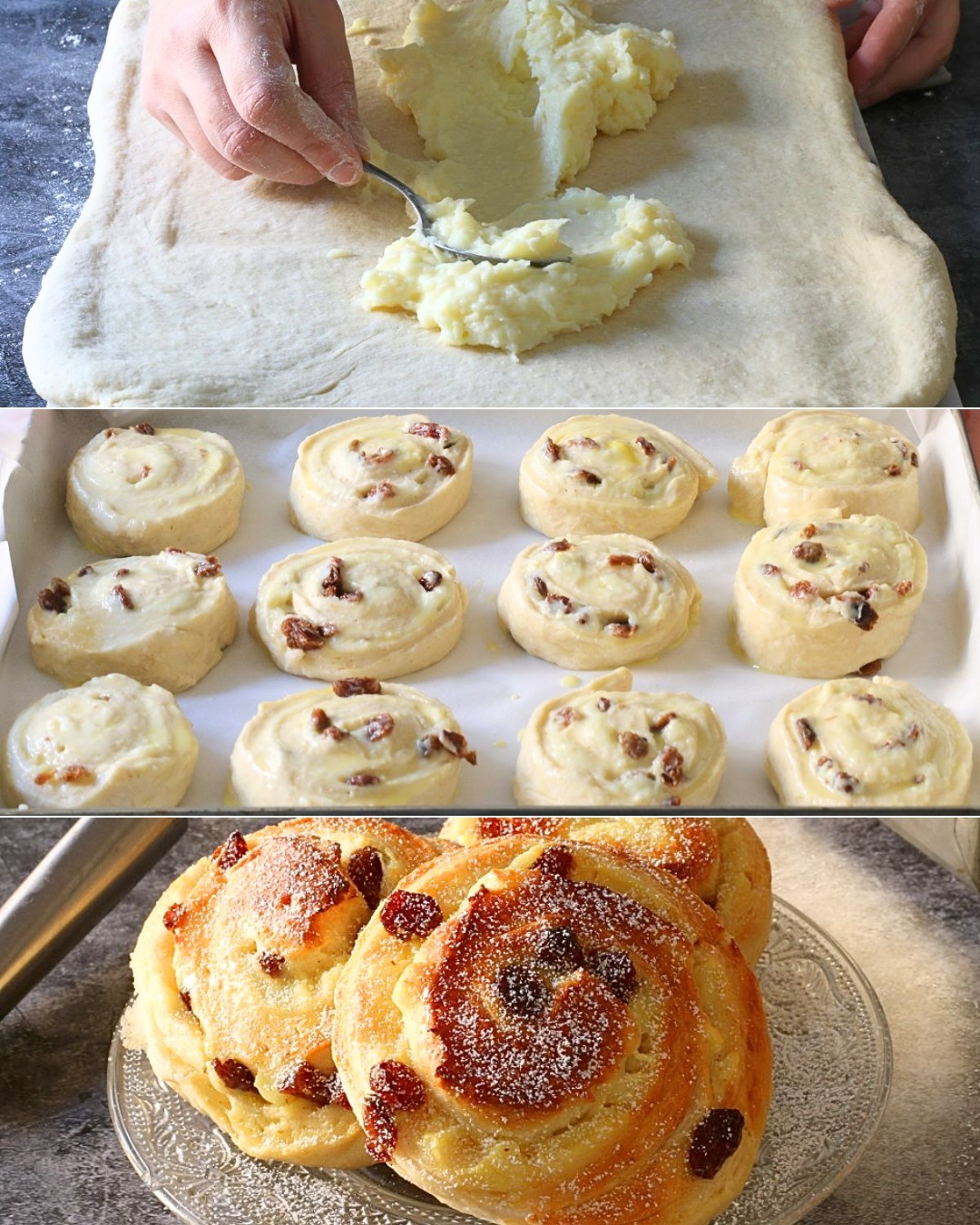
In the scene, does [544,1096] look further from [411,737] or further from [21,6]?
[21,6]

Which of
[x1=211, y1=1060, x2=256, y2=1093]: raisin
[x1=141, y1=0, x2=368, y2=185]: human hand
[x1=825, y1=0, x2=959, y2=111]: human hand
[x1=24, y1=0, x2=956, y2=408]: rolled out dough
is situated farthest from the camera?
[x1=825, y1=0, x2=959, y2=111]: human hand

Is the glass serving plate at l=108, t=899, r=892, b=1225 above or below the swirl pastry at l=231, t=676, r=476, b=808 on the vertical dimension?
below

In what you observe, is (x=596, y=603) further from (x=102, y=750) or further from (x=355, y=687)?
(x=102, y=750)

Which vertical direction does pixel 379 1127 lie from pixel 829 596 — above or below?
below

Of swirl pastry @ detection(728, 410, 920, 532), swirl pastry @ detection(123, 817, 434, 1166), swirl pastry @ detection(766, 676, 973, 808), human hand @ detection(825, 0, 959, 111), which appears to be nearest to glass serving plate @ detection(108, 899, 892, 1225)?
swirl pastry @ detection(123, 817, 434, 1166)

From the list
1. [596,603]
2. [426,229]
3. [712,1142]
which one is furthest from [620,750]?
[426,229]

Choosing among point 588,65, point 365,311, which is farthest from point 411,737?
point 588,65

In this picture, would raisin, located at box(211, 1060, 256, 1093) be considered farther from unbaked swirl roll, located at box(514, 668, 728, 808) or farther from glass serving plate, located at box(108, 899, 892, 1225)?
unbaked swirl roll, located at box(514, 668, 728, 808)
